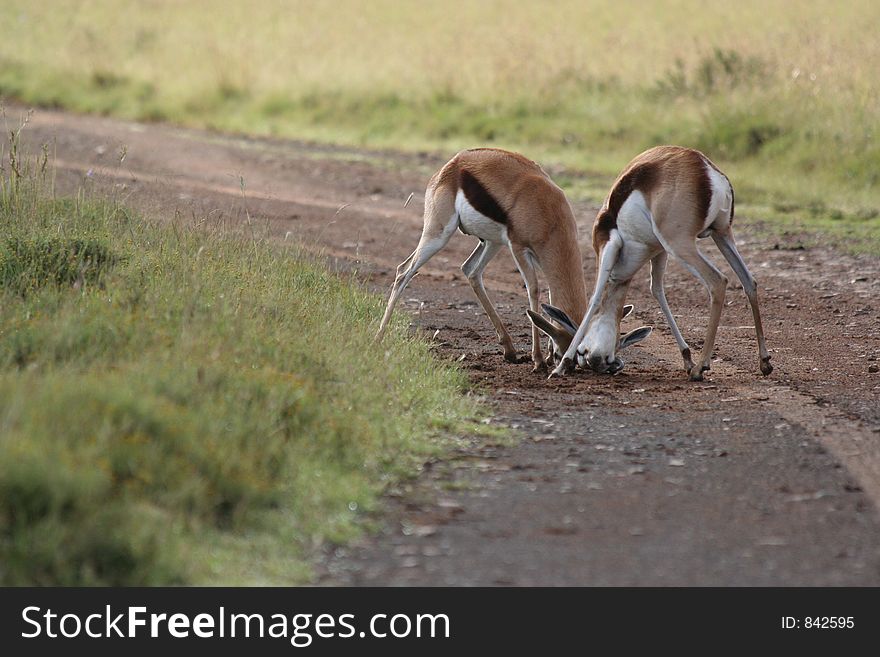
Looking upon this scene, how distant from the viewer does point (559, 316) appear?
27.0 feet

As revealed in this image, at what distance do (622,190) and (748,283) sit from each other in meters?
1.07

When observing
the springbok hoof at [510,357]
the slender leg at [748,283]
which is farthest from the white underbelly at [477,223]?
the slender leg at [748,283]

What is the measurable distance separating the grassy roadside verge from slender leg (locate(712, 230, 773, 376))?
6.72 ft

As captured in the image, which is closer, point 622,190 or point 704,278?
point 704,278

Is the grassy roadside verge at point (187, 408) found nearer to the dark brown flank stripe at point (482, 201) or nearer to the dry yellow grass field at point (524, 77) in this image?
the dark brown flank stripe at point (482, 201)

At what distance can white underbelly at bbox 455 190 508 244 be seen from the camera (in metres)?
8.64

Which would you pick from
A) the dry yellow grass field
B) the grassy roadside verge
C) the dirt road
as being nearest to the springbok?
the dirt road

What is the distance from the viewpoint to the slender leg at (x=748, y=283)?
326 inches

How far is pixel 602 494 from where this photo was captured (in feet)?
18.8

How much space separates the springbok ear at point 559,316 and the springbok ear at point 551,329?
55mm

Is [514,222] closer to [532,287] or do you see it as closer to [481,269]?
[532,287]

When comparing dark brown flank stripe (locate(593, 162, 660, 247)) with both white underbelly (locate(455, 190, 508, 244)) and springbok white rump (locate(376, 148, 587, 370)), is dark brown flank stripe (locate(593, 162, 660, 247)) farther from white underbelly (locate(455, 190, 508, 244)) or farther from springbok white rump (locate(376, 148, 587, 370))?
white underbelly (locate(455, 190, 508, 244))

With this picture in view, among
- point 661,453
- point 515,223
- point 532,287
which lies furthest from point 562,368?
point 661,453

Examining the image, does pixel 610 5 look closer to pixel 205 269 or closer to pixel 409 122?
pixel 409 122
